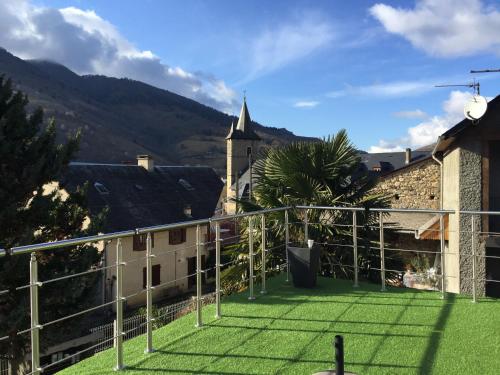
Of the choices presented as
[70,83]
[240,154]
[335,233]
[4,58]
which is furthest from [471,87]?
[70,83]

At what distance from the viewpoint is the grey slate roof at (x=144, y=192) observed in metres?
28.4

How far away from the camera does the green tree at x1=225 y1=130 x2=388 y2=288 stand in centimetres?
778

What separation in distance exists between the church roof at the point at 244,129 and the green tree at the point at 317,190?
48962mm

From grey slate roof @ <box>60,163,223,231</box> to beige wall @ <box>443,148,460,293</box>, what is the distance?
2085 cm

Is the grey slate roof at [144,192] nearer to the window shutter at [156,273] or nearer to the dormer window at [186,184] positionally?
the dormer window at [186,184]

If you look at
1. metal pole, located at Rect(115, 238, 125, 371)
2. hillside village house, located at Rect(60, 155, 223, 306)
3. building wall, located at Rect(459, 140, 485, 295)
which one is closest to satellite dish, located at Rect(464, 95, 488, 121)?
building wall, located at Rect(459, 140, 485, 295)

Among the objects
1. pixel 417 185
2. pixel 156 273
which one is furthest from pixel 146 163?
pixel 417 185

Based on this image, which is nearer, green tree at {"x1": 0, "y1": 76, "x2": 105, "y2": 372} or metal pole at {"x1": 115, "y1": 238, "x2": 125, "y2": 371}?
metal pole at {"x1": 115, "y1": 238, "x2": 125, "y2": 371}

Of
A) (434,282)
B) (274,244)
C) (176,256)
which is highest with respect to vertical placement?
(274,244)

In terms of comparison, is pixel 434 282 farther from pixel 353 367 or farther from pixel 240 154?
pixel 240 154

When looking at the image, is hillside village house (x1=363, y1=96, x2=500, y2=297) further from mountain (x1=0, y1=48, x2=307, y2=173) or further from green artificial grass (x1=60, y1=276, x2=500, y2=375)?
mountain (x1=0, y1=48, x2=307, y2=173)

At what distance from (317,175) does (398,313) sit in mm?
3728

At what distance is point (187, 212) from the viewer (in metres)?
34.0

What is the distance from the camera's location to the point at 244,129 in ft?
193
